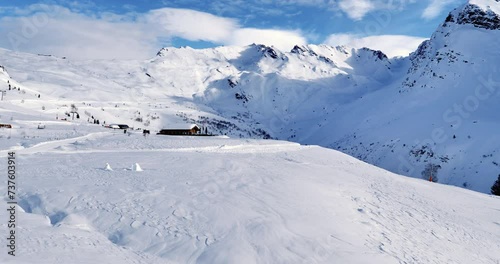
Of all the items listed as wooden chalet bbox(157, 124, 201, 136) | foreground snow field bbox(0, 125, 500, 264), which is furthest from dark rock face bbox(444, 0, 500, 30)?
foreground snow field bbox(0, 125, 500, 264)

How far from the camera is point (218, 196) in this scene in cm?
1680

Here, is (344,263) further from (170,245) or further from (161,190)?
(161,190)

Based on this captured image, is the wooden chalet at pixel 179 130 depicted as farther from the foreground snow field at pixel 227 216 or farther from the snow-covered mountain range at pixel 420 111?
the foreground snow field at pixel 227 216

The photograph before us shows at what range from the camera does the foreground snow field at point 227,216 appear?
11938mm

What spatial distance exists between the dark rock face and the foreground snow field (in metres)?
156

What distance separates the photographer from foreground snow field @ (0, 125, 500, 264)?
11.9 metres

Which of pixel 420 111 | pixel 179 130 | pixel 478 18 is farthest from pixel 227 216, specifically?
pixel 478 18

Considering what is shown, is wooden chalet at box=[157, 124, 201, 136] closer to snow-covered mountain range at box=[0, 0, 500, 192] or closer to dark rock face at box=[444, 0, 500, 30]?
snow-covered mountain range at box=[0, 0, 500, 192]

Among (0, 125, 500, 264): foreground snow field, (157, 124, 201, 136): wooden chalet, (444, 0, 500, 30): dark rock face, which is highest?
(444, 0, 500, 30): dark rock face

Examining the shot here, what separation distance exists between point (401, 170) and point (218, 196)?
82.3 meters

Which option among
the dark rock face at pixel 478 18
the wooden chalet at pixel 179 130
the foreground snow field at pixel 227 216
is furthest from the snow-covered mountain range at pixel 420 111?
the foreground snow field at pixel 227 216

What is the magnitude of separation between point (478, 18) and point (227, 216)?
17660 cm

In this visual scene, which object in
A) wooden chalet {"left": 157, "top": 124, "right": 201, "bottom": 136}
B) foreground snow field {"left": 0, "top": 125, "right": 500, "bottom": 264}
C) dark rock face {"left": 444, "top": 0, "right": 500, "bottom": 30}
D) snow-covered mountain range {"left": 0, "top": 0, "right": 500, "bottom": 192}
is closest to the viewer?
foreground snow field {"left": 0, "top": 125, "right": 500, "bottom": 264}

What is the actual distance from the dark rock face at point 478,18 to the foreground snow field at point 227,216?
15611cm
